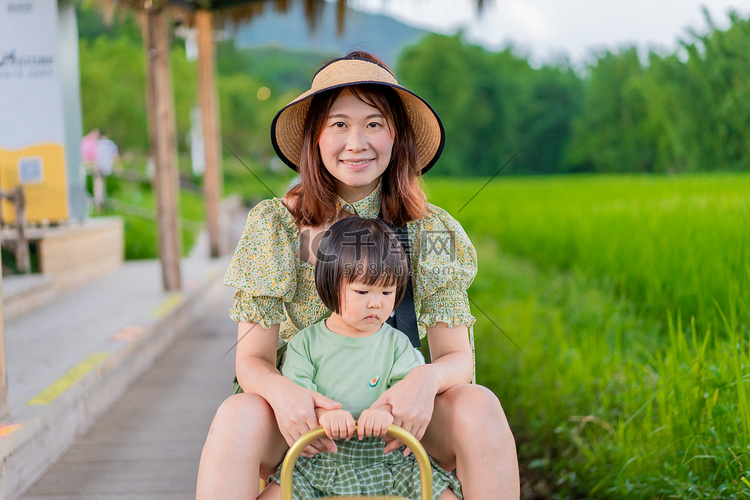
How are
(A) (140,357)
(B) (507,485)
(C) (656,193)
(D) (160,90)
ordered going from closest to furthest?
(B) (507,485)
(A) (140,357)
(C) (656,193)
(D) (160,90)

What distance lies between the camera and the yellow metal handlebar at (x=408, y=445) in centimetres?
127

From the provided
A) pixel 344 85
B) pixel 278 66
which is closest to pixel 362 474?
pixel 344 85

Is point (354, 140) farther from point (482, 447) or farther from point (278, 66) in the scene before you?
point (278, 66)

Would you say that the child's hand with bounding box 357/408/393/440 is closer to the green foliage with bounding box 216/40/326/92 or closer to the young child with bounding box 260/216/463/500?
the young child with bounding box 260/216/463/500

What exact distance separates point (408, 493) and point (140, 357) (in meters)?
2.48

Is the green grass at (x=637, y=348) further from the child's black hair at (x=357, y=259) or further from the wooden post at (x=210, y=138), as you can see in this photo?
the wooden post at (x=210, y=138)

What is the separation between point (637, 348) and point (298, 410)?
1822 millimetres

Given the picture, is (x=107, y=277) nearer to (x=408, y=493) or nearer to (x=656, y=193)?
(x=656, y=193)

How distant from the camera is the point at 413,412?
54.9 inches

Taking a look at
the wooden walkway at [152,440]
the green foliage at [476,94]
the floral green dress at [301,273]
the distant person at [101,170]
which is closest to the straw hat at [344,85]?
the floral green dress at [301,273]

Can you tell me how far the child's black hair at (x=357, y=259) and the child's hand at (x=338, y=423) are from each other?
244 millimetres

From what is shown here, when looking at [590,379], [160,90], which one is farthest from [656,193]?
[160,90]

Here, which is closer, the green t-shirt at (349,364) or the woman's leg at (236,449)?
the woman's leg at (236,449)

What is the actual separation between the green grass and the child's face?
0.93m
